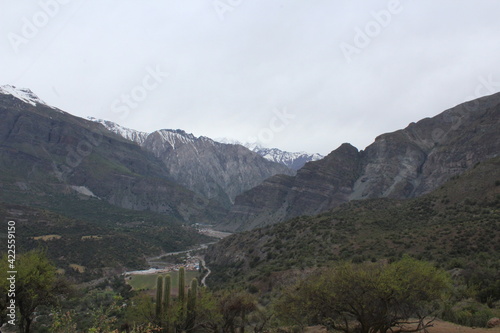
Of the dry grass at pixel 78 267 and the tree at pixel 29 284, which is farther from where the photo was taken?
the dry grass at pixel 78 267

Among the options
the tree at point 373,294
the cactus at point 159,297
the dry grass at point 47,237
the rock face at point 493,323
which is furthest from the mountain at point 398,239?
the dry grass at point 47,237

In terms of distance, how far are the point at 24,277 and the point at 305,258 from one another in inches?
1339

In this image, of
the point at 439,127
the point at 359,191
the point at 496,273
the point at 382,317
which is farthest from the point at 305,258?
the point at 439,127

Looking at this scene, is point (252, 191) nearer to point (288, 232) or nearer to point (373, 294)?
point (288, 232)

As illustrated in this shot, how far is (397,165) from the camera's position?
408ft

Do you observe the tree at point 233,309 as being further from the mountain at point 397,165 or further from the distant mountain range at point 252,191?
the mountain at point 397,165

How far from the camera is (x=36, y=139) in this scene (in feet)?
613

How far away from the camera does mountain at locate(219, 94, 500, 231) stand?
97750mm

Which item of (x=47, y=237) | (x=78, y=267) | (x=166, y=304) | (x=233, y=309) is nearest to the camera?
(x=166, y=304)

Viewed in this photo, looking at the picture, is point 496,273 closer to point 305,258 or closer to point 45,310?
point 305,258

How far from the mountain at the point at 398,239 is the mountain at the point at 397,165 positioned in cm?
4207

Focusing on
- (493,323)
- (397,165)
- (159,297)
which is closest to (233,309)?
(159,297)

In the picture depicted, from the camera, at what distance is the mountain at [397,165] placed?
97.8 metres

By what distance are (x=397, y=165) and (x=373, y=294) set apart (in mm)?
117977
